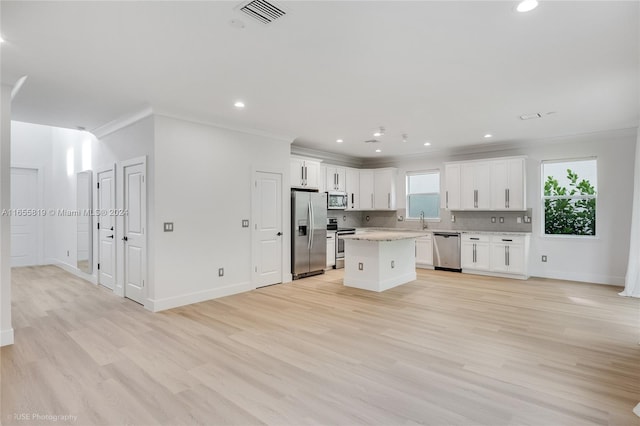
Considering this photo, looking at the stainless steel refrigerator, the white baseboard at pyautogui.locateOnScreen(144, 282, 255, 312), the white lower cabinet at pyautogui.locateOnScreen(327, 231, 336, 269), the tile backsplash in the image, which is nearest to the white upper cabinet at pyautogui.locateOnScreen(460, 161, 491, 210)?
the tile backsplash

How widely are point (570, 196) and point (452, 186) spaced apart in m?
2.13

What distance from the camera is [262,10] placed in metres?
2.32

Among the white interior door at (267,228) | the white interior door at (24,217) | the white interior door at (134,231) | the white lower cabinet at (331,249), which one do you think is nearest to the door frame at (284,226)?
the white interior door at (267,228)

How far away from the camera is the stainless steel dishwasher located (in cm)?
721

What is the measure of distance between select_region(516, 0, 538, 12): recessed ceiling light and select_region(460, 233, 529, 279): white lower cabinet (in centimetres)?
512

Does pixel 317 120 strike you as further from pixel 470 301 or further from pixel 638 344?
pixel 638 344

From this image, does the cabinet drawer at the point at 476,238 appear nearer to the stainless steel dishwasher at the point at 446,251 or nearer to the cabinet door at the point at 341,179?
the stainless steel dishwasher at the point at 446,251

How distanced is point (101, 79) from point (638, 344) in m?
6.05

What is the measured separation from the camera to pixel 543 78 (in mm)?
3535

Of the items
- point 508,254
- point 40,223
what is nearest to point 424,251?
point 508,254

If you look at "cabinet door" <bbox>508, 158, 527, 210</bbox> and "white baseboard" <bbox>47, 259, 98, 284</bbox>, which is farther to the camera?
"cabinet door" <bbox>508, 158, 527, 210</bbox>

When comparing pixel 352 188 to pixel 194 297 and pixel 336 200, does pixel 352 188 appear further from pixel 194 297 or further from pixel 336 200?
pixel 194 297

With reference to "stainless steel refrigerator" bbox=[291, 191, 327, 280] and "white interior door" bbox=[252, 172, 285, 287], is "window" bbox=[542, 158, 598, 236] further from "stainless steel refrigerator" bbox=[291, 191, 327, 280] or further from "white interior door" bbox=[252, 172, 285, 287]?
"white interior door" bbox=[252, 172, 285, 287]

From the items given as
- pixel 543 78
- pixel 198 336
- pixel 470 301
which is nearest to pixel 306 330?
pixel 198 336
